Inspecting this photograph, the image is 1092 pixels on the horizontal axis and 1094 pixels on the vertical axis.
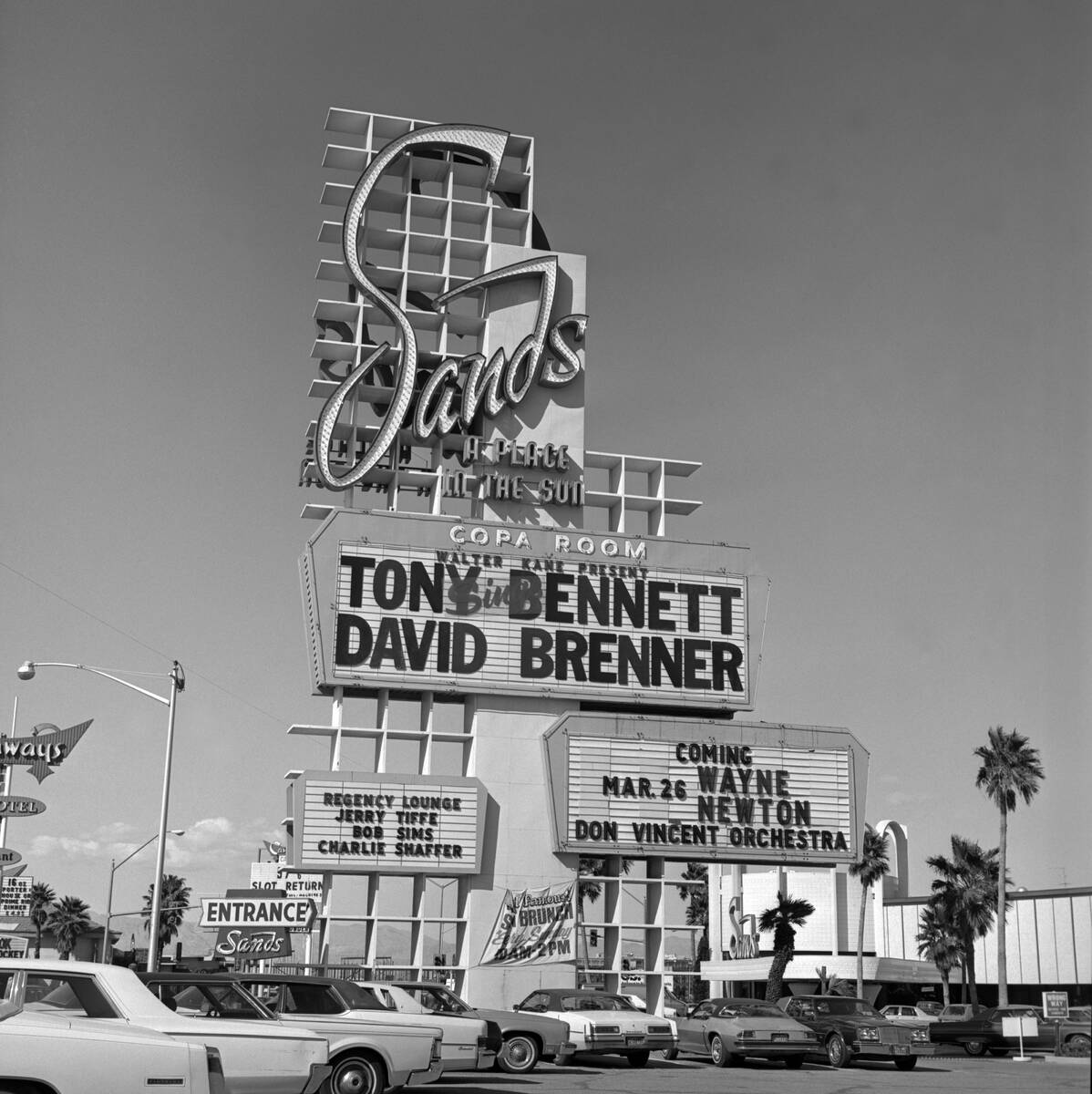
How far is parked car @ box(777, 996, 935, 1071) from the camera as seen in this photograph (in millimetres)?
29484

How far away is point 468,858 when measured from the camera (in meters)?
39.6

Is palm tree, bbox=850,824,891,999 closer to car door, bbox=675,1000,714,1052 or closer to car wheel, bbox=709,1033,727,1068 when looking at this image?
car door, bbox=675,1000,714,1052

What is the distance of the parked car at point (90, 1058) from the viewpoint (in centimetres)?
1132

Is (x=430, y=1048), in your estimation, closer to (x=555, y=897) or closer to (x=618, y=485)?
(x=555, y=897)

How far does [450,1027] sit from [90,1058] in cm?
1132

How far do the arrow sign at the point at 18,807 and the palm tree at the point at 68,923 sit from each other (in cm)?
8194

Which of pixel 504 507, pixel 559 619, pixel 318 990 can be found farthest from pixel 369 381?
pixel 318 990

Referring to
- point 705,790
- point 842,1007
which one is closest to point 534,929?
point 705,790

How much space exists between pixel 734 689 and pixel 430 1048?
81.6 feet

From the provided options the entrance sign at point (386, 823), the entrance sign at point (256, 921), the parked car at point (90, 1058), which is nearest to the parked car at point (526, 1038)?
the entrance sign at point (386, 823)

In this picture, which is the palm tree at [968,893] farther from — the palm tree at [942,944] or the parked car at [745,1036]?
the parked car at [745,1036]

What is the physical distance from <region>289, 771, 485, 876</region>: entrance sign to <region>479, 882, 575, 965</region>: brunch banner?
5.27ft

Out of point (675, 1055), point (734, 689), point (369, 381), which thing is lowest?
point (675, 1055)

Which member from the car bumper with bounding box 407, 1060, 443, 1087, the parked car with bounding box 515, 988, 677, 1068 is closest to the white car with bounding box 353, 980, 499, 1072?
the car bumper with bounding box 407, 1060, 443, 1087
